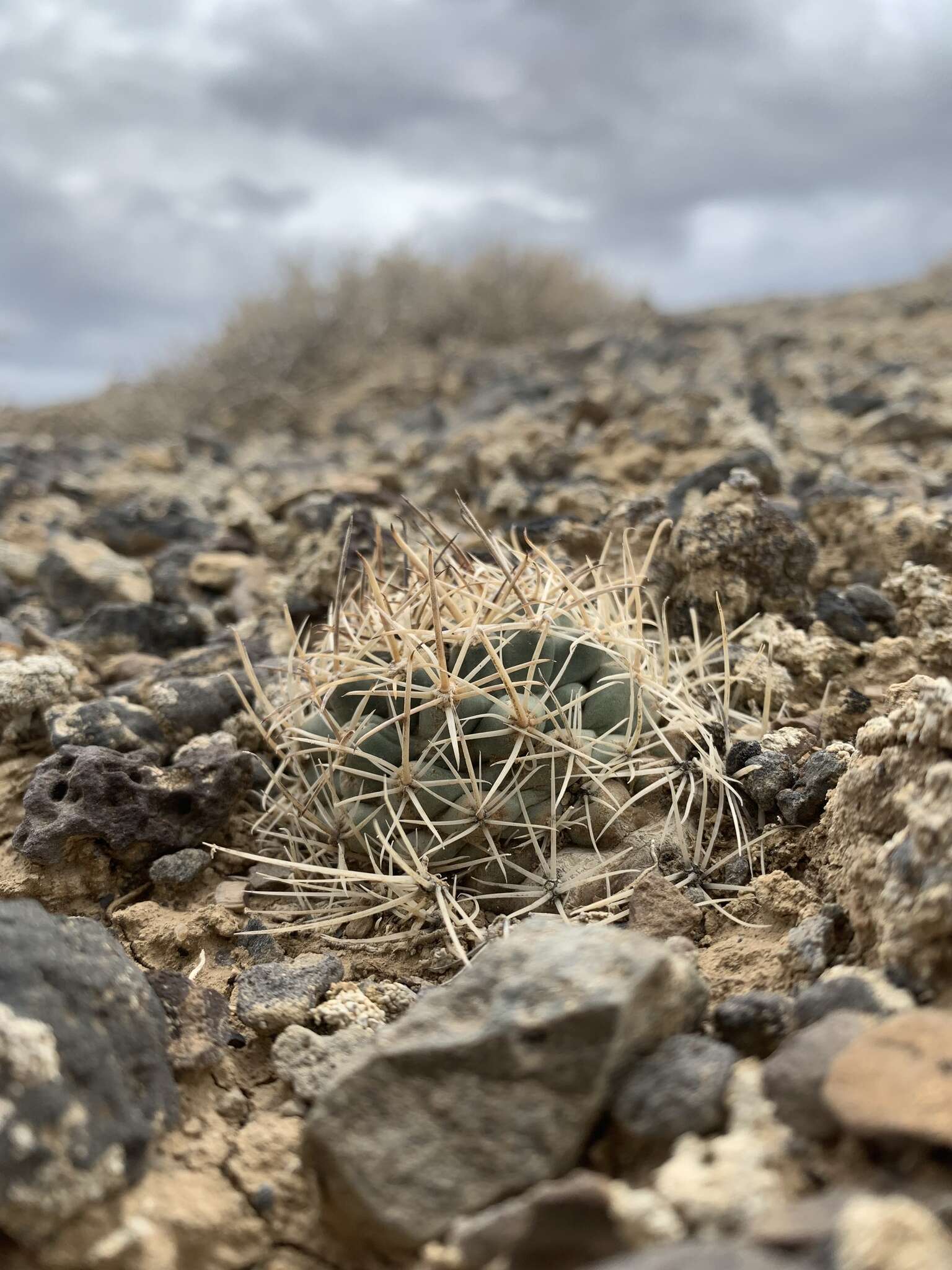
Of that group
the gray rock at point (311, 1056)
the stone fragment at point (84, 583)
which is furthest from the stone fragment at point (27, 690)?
the gray rock at point (311, 1056)

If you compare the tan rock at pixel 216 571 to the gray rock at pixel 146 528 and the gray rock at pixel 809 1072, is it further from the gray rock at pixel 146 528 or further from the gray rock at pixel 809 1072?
the gray rock at pixel 809 1072

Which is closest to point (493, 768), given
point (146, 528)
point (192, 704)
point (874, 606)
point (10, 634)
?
point (192, 704)

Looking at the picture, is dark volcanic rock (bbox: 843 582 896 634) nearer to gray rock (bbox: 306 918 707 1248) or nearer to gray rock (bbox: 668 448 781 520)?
gray rock (bbox: 668 448 781 520)

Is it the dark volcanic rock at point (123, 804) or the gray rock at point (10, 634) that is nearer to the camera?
the dark volcanic rock at point (123, 804)

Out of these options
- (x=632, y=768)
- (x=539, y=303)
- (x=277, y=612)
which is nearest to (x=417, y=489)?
(x=277, y=612)

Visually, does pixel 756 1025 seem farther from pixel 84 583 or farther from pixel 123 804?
pixel 84 583

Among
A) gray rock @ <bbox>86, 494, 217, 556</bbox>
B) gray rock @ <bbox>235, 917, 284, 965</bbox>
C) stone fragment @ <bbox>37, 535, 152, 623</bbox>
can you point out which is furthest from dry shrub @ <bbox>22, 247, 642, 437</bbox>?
Result: gray rock @ <bbox>235, 917, 284, 965</bbox>
